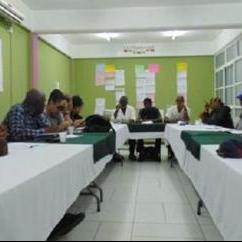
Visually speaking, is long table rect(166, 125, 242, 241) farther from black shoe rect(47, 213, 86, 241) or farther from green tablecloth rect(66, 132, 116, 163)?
black shoe rect(47, 213, 86, 241)

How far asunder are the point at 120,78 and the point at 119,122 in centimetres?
300

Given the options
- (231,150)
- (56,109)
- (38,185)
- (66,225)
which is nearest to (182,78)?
(56,109)

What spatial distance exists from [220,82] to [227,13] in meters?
3.16

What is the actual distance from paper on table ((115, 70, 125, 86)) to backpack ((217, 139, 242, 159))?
7.55m

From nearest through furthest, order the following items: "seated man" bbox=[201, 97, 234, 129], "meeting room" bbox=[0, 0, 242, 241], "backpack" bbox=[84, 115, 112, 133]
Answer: "meeting room" bbox=[0, 0, 242, 241]
"backpack" bbox=[84, 115, 112, 133]
"seated man" bbox=[201, 97, 234, 129]

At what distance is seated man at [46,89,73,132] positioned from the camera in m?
4.18

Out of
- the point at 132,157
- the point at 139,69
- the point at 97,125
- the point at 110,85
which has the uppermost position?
the point at 139,69

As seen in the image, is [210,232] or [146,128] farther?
[146,128]

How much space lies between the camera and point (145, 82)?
9758 mm

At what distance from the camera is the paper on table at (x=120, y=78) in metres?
9.81

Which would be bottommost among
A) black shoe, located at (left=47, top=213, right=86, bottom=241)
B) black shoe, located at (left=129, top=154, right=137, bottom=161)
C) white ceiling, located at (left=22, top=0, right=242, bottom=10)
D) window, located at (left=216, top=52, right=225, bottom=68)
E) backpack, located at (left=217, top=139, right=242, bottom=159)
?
black shoe, located at (left=129, top=154, right=137, bottom=161)

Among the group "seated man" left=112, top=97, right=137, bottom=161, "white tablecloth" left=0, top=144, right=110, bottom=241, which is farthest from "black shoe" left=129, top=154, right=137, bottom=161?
"white tablecloth" left=0, top=144, right=110, bottom=241

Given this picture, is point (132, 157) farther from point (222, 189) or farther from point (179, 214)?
point (222, 189)

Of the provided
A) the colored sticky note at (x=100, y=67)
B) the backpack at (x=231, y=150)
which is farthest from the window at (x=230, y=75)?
the backpack at (x=231, y=150)
